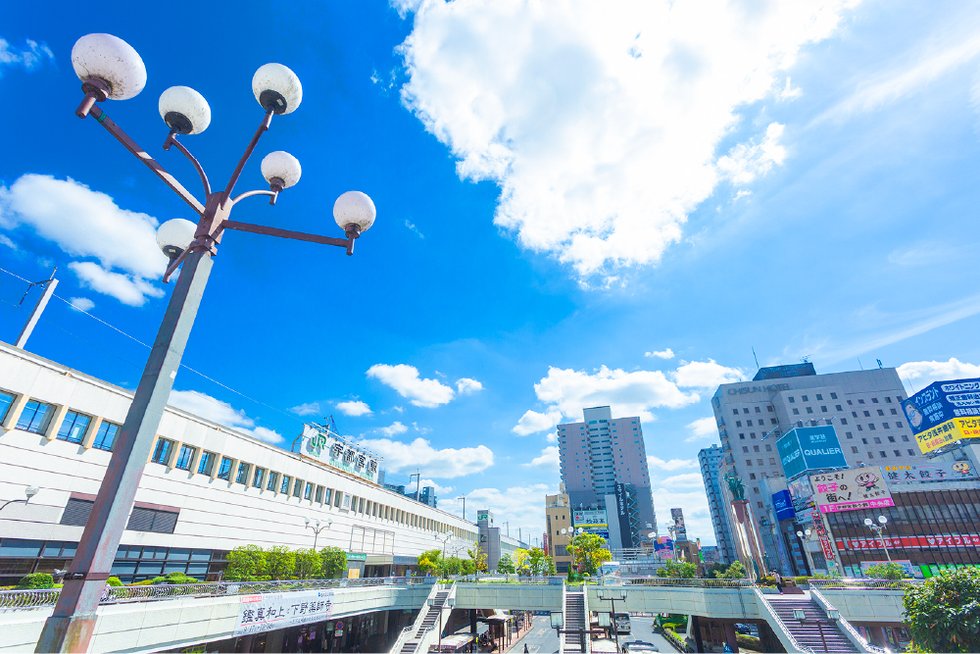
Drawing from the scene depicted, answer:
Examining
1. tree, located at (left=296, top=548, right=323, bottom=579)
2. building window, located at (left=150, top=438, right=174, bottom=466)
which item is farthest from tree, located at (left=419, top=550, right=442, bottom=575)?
building window, located at (left=150, top=438, right=174, bottom=466)

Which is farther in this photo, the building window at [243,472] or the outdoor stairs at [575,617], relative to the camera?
the building window at [243,472]

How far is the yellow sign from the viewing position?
145 feet

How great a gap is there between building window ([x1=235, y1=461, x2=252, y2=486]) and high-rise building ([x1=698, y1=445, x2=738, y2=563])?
88.1 m

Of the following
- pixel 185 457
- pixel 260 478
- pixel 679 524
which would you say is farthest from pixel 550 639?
pixel 679 524

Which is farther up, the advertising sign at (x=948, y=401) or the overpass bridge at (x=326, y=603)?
the advertising sign at (x=948, y=401)

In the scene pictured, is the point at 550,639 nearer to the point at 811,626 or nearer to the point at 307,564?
the point at 811,626

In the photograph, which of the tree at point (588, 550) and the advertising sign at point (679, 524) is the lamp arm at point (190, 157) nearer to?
the tree at point (588, 550)

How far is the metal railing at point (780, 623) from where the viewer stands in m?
22.9

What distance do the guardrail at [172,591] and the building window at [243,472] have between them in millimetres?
9657

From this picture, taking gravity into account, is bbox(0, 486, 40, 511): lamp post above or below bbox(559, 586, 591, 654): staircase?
above

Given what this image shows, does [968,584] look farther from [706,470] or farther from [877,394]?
[706,470]

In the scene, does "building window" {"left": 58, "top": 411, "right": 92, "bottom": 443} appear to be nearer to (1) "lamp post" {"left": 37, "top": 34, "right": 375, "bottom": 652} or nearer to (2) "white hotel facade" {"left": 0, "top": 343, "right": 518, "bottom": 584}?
(2) "white hotel facade" {"left": 0, "top": 343, "right": 518, "bottom": 584}

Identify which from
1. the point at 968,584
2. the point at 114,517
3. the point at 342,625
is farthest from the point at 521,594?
the point at 114,517

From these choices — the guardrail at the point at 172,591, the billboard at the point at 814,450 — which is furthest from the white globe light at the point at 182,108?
the billboard at the point at 814,450
